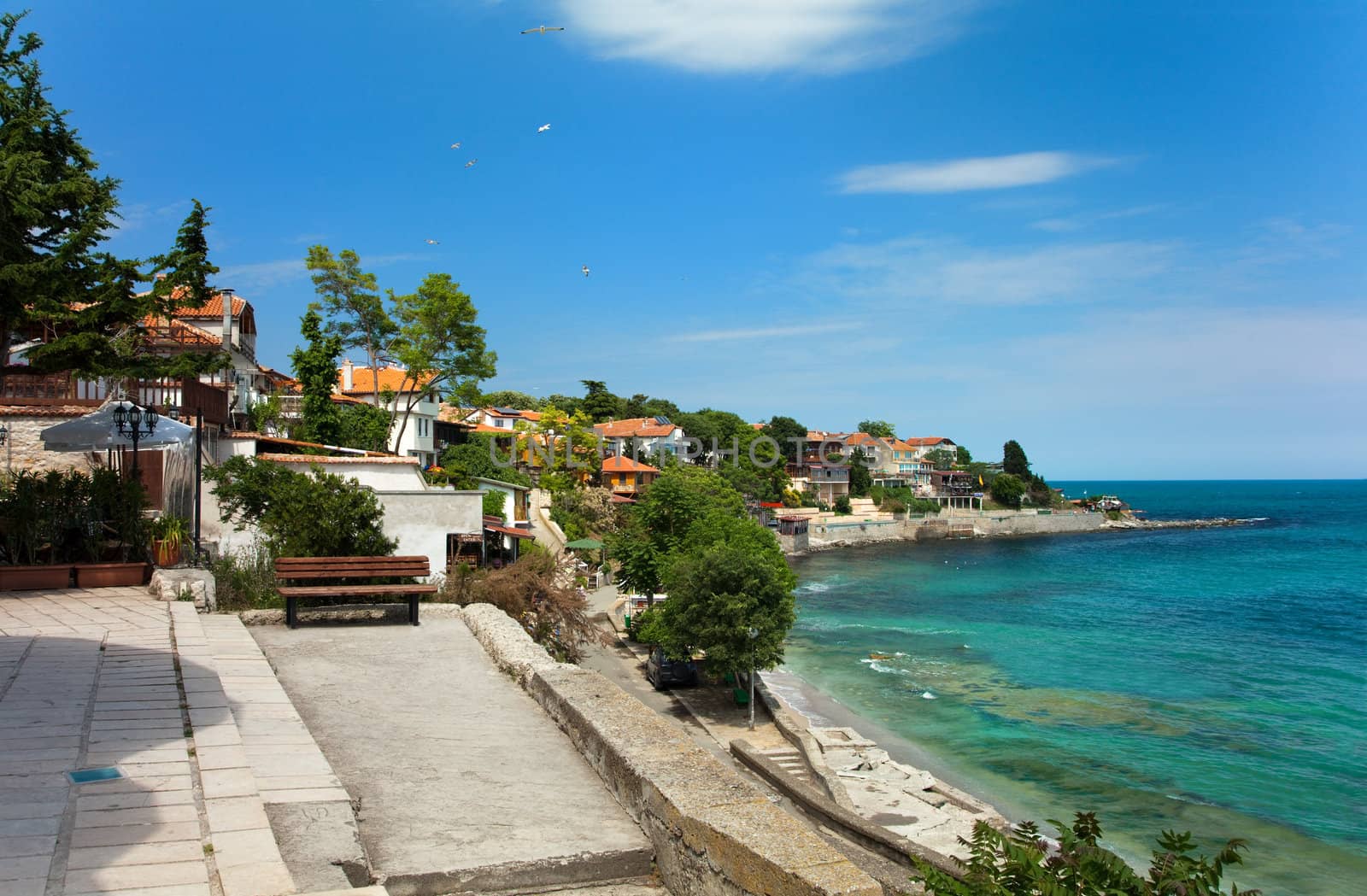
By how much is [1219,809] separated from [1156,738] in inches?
235

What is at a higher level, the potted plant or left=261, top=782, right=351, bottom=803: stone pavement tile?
the potted plant

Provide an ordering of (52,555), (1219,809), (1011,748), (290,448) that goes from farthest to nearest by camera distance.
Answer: (290,448) < (1011,748) < (1219,809) < (52,555)

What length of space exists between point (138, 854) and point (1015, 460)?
145 m

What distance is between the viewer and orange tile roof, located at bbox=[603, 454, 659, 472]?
236ft

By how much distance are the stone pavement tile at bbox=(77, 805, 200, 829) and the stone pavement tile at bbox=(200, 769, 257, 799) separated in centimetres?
21

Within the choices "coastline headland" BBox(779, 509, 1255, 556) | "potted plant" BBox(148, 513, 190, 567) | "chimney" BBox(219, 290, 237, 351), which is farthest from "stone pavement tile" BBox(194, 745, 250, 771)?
"coastline headland" BBox(779, 509, 1255, 556)

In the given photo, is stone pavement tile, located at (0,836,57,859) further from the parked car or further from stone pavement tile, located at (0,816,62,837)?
the parked car

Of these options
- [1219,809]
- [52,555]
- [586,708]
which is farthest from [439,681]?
[1219,809]

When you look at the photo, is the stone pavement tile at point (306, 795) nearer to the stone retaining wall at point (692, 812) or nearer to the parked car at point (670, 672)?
the stone retaining wall at point (692, 812)

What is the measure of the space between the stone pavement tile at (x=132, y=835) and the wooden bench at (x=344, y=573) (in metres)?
6.03

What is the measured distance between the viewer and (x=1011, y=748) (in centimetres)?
2561

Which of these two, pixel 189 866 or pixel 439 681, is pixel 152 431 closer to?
pixel 439 681

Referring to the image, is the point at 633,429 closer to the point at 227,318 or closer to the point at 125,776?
the point at 227,318

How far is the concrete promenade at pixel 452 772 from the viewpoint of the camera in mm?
4355
